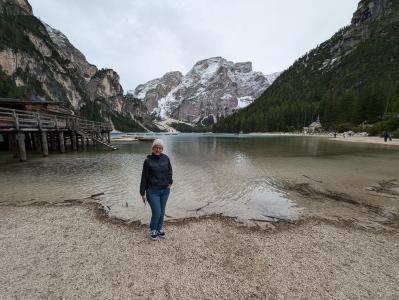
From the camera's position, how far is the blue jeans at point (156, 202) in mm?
6148

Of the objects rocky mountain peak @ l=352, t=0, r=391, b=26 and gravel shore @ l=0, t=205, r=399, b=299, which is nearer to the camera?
gravel shore @ l=0, t=205, r=399, b=299

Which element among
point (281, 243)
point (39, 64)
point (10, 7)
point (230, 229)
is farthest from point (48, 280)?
point (10, 7)

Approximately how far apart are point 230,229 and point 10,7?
245m

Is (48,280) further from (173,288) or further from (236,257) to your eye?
(236,257)

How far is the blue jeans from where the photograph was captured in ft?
20.2

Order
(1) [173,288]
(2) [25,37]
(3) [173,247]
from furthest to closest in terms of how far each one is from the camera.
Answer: (2) [25,37]
(3) [173,247]
(1) [173,288]

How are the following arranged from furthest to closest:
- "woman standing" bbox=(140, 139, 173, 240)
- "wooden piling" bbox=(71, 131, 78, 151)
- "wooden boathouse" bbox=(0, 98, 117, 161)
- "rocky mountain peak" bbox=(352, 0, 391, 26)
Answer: "rocky mountain peak" bbox=(352, 0, 391, 26), "wooden piling" bbox=(71, 131, 78, 151), "wooden boathouse" bbox=(0, 98, 117, 161), "woman standing" bbox=(140, 139, 173, 240)

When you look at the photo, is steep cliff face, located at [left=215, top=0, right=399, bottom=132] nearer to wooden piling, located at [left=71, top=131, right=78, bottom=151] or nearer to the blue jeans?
wooden piling, located at [left=71, top=131, right=78, bottom=151]

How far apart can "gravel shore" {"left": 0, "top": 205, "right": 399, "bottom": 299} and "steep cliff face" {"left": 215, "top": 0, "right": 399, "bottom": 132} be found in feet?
313

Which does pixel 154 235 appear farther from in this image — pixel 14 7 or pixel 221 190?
pixel 14 7

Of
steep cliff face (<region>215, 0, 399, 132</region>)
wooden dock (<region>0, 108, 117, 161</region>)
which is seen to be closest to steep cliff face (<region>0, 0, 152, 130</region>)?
wooden dock (<region>0, 108, 117, 161</region>)

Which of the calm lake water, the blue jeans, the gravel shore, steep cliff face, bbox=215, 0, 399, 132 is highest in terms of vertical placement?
steep cliff face, bbox=215, 0, 399, 132

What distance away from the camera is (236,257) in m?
5.54

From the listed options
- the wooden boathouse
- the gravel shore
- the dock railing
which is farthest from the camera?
the wooden boathouse
